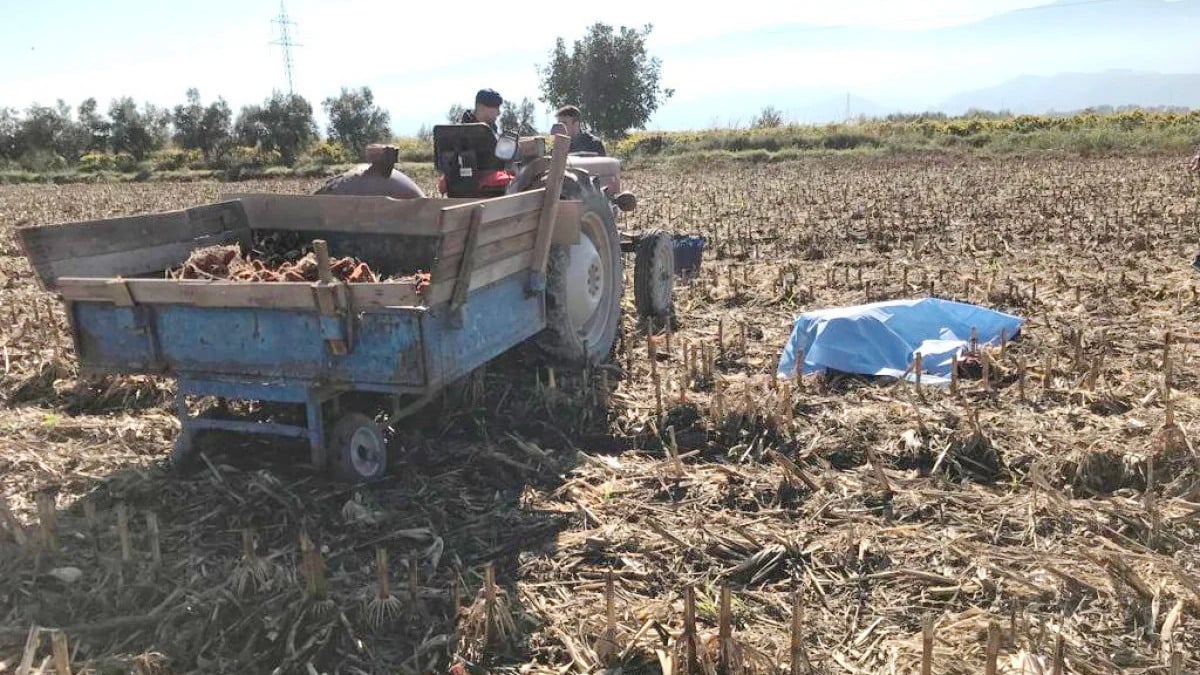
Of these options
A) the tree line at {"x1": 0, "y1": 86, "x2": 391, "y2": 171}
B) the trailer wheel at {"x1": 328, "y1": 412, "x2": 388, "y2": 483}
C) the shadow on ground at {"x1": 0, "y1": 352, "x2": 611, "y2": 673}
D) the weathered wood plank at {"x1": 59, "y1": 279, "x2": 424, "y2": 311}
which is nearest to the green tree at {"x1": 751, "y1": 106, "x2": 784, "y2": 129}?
the tree line at {"x1": 0, "y1": 86, "x2": 391, "y2": 171}

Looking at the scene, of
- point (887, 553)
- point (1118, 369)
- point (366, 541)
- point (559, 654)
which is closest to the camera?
point (559, 654)

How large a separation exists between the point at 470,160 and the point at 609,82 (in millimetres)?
41037

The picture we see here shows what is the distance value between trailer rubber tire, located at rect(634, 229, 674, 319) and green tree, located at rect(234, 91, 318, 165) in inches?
1673

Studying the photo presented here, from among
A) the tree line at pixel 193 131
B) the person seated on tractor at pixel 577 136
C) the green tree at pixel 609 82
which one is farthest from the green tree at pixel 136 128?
the person seated on tractor at pixel 577 136

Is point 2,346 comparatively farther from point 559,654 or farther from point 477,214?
point 559,654

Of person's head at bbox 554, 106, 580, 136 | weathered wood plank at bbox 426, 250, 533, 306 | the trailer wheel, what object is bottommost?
the trailer wheel

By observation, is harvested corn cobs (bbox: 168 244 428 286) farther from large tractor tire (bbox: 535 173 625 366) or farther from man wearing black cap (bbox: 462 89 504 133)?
man wearing black cap (bbox: 462 89 504 133)

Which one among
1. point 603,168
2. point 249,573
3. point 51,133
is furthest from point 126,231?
point 51,133

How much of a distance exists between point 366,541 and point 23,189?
35528 mm

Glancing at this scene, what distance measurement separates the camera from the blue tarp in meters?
5.98

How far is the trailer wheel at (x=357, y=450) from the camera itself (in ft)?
14.6

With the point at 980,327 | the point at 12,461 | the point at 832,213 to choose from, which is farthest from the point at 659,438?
the point at 832,213

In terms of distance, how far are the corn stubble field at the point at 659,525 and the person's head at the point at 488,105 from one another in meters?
1.90

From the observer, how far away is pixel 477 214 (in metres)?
4.23
